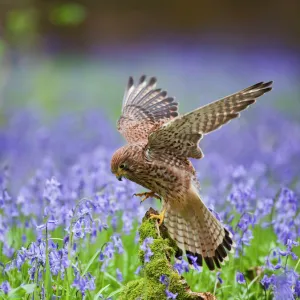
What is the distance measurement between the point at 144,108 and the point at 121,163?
91cm

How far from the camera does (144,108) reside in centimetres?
511

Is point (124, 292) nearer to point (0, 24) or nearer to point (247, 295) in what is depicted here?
point (247, 295)

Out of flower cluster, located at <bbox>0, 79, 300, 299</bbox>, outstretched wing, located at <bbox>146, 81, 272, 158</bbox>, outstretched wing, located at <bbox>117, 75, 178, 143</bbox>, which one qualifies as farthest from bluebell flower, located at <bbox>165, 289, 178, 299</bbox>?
outstretched wing, located at <bbox>117, 75, 178, 143</bbox>

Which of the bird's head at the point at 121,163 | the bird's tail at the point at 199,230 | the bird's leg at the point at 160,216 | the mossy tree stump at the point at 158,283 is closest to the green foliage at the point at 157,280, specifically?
the mossy tree stump at the point at 158,283

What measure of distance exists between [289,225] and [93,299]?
1346 millimetres

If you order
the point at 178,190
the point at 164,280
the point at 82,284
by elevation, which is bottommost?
the point at 164,280

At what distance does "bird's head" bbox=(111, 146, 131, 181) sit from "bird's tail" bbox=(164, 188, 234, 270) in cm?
31

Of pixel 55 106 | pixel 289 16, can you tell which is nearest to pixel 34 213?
pixel 55 106

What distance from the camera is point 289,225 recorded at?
4691mm

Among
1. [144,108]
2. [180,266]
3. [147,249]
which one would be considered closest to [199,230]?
[180,266]

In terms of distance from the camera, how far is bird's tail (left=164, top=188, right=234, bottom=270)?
4.33 meters

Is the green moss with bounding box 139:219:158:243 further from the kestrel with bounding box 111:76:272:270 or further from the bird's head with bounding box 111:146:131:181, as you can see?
the bird's head with bounding box 111:146:131:181

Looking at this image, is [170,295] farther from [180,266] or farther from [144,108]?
[144,108]

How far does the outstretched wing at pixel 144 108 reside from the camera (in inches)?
192
